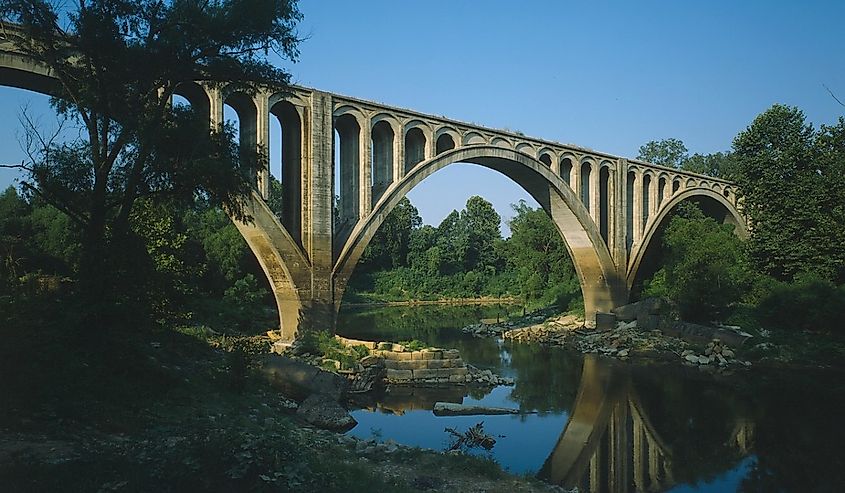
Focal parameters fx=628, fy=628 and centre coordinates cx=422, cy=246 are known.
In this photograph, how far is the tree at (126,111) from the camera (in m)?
9.79

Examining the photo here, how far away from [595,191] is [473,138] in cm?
843

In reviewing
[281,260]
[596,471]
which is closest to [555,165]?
[281,260]

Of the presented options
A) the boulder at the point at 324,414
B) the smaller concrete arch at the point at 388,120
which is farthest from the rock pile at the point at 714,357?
the boulder at the point at 324,414

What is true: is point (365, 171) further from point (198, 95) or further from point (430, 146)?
point (198, 95)

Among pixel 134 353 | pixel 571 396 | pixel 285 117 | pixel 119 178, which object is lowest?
pixel 571 396

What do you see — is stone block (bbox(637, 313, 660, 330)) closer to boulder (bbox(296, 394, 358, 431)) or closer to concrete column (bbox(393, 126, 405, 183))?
concrete column (bbox(393, 126, 405, 183))

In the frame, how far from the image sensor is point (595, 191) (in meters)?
30.0

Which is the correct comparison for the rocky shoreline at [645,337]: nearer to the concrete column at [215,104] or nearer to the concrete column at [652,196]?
the concrete column at [652,196]

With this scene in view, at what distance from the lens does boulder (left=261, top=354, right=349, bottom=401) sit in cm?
1370

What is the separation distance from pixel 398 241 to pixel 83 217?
52.1m

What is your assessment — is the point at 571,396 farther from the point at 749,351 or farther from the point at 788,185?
the point at 788,185

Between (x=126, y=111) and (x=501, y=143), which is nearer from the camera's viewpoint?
(x=126, y=111)

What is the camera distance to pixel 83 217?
394 inches

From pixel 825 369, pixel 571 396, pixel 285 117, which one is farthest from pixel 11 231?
pixel 825 369
